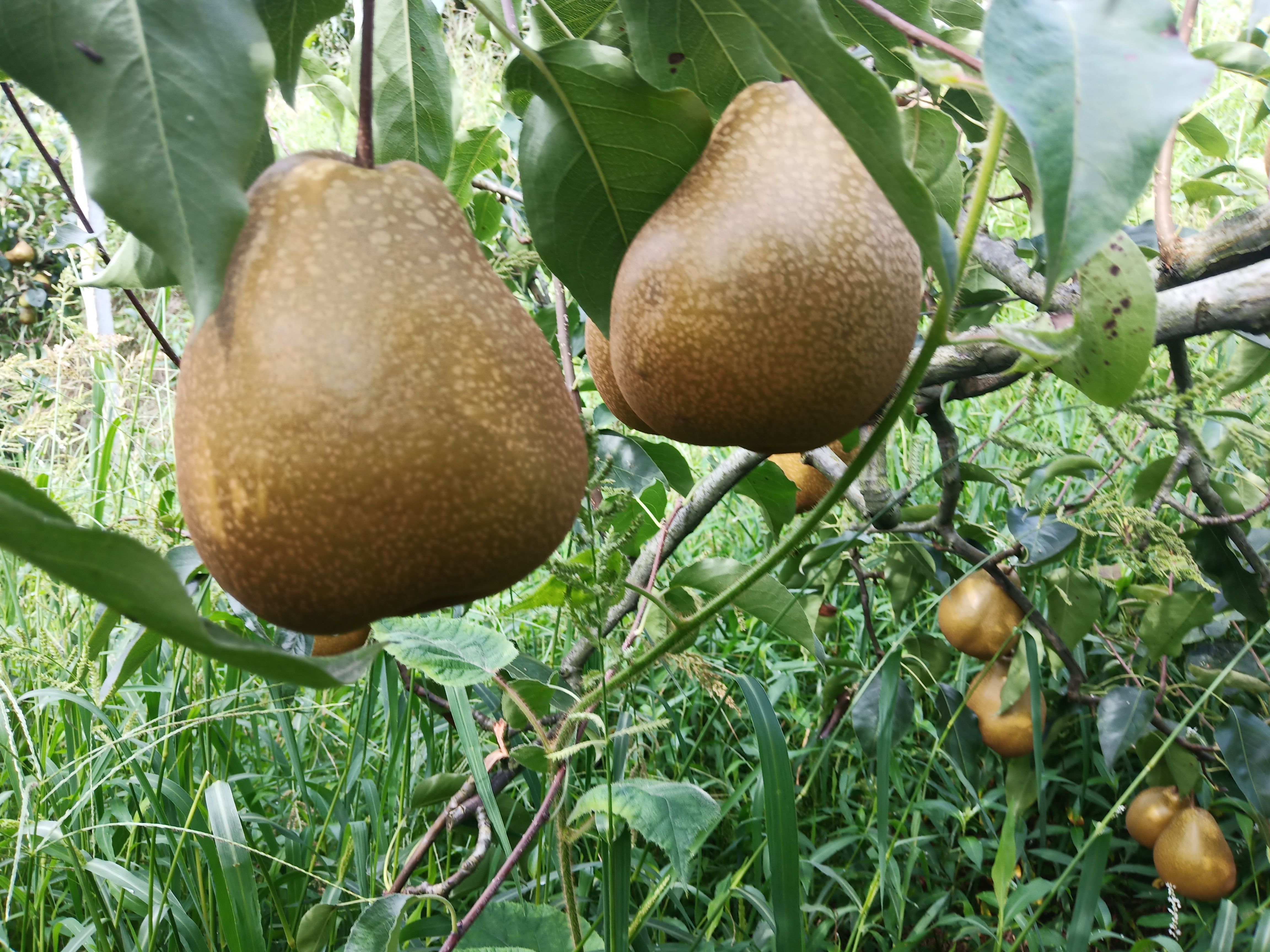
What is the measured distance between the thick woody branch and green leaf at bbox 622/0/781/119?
0.42 m

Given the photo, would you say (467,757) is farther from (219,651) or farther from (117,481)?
(117,481)

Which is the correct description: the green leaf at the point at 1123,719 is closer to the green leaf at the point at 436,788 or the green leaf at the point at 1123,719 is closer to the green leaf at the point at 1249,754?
the green leaf at the point at 1249,754

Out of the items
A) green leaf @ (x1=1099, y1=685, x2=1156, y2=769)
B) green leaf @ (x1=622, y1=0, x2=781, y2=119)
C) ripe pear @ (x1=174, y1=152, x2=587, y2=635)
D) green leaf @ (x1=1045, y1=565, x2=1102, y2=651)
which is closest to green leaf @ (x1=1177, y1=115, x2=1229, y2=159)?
green leaf @ (x1=1045, y1=565, x2=1102, y2=651)

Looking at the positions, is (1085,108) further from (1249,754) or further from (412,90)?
(1249,754)

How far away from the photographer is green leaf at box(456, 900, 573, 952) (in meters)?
0.87

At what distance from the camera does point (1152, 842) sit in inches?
49.9

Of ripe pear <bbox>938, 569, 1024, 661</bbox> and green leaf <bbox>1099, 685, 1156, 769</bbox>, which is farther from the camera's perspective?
ripe pear <bbox>938, 569, 1024, 661</bbox>

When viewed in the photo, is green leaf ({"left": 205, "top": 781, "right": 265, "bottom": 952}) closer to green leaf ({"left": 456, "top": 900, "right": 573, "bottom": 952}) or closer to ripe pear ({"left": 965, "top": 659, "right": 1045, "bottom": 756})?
green leaf ({"left": 456, "top": 900, "right": 573, "bottom": 952})

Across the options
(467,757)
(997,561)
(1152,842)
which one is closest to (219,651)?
(467,757)

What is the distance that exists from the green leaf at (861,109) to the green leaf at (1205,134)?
3.52 feet

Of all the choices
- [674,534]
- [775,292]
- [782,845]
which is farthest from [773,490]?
→ [775,292]

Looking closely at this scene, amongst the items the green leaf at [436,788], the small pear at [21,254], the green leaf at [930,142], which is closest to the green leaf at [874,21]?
the green leaf at [930,142]

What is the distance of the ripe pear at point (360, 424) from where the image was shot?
0.34 meters

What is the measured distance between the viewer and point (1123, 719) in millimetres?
1118
